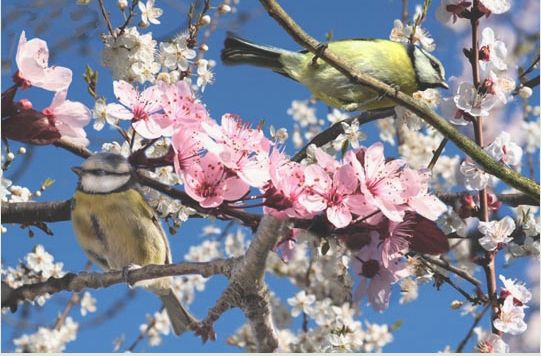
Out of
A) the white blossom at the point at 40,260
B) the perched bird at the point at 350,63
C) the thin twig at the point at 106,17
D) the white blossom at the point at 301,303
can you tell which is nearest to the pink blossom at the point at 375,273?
the thin twig at the point at 106,17

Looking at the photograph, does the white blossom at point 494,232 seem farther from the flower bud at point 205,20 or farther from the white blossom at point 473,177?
the flower bud at point 205,20

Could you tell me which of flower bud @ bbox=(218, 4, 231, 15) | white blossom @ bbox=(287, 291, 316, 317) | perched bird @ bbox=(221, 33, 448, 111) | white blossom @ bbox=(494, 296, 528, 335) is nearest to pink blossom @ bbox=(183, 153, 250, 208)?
white blossom @ bbox=(494, 296, 528, 335)

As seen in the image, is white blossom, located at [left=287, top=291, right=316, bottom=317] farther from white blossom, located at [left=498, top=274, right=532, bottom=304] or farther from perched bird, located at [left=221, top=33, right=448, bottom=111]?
white blossom, located at [left=498, top=274, right=532, bottom=304]

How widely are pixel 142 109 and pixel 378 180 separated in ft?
1.00

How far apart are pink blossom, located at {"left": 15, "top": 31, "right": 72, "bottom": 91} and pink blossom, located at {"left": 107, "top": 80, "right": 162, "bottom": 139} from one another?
11 cm

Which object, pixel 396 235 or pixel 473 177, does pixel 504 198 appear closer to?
pixel 473 177

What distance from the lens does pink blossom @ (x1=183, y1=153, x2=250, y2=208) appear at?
0.84 meters

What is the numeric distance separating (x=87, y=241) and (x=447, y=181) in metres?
2.78

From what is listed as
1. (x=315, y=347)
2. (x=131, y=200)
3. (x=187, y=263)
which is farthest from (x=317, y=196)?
(x=315, y=347)

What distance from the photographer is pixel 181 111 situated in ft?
2.96

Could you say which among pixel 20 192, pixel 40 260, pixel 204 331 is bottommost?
pixel 204 331

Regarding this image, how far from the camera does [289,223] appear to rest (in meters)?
0.86

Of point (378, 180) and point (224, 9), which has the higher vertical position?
point (224, 9)

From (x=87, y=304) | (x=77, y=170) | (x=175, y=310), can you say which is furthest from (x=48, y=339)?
(x=77, y=170)
